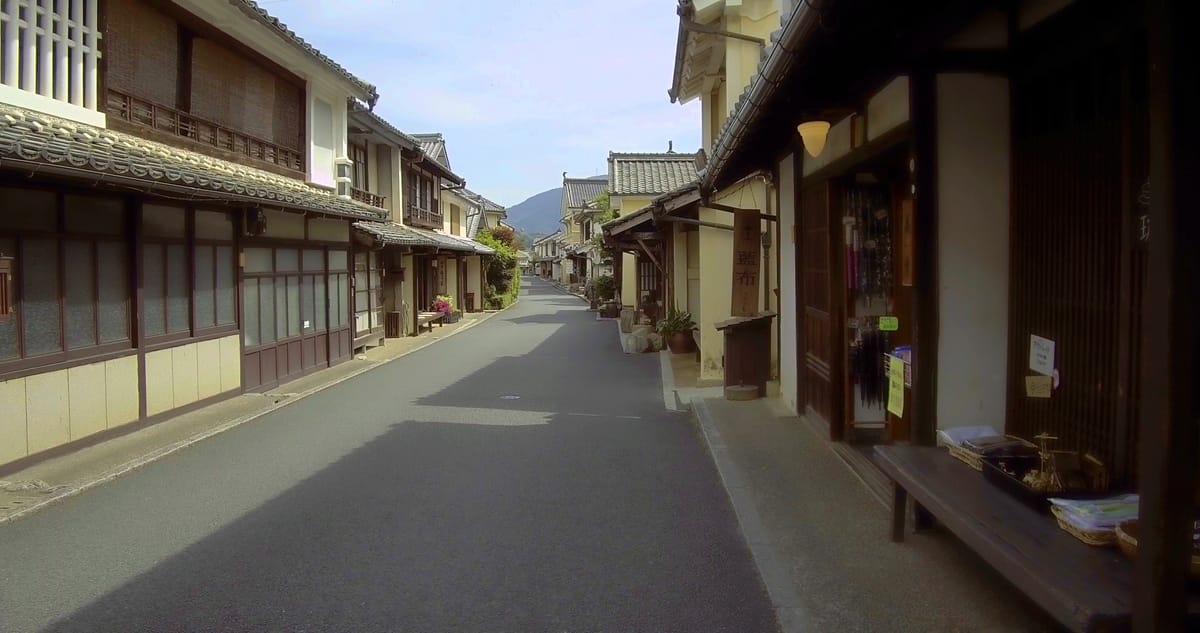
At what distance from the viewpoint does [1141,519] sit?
268cm

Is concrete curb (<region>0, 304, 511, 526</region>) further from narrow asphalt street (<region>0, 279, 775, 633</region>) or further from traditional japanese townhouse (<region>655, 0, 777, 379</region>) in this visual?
traditional japanese townhouse (<region>655, 0, 777, 379</region>)

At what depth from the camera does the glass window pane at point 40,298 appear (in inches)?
303

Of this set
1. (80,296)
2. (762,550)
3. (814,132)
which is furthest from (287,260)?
(762,550)

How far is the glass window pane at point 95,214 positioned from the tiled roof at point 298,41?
402 cm

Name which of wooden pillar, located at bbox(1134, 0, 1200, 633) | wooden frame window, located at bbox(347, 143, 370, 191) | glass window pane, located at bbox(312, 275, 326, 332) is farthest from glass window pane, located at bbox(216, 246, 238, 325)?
wooden pillar, located at bbox(1134, 0, 1200, 633)

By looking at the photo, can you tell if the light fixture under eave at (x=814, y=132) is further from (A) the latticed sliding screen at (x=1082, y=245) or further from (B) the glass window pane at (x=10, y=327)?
(B) the glass window pane at (x=10, y=327)

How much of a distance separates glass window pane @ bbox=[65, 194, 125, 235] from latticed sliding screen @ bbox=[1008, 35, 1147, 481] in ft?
28.3

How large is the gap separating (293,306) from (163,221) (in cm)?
451

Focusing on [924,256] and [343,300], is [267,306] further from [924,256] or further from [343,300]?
[924,256]

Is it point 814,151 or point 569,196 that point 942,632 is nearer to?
point 814,151

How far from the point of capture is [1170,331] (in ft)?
8.17

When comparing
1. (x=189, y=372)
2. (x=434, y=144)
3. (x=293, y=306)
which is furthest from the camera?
(x=434, y=144)

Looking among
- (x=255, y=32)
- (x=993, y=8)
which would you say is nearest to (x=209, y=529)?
(x=993, y=8)

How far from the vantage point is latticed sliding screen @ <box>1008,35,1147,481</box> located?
3.67m
